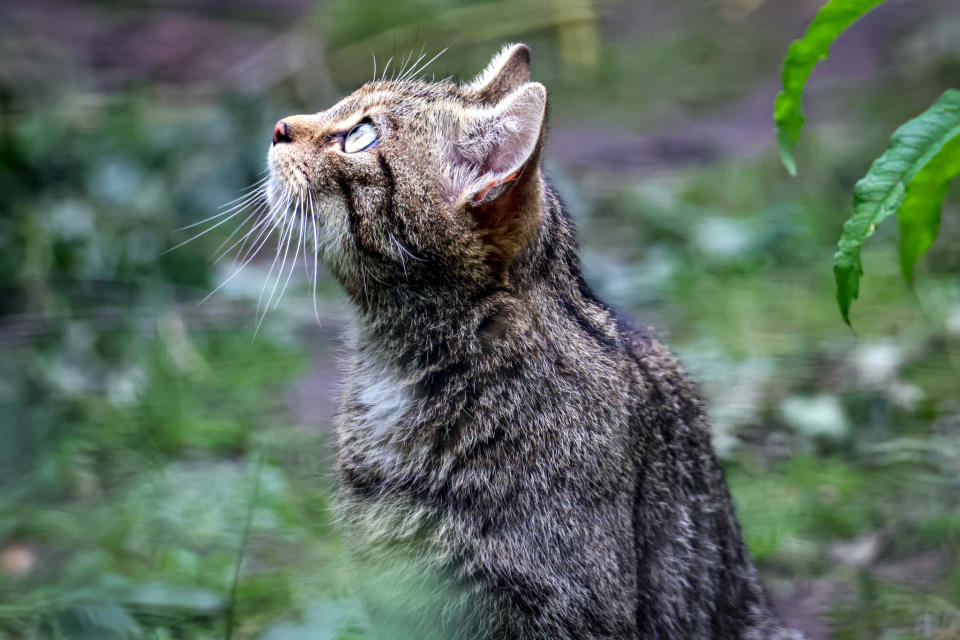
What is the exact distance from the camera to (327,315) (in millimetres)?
5922

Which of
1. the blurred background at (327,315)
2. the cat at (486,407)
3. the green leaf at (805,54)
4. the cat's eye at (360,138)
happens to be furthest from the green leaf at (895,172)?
the blurred background at (327,315)

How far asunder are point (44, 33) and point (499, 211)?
7826mm

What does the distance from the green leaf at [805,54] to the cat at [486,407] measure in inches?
27.7

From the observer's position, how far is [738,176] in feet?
24.7

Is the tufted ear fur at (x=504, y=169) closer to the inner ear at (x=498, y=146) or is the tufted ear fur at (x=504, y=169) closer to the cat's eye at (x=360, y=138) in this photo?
the inner ear at (x=498, y=146)

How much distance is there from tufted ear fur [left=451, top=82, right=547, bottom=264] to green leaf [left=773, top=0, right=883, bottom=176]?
0.70 metres

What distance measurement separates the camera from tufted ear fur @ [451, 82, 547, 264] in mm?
2867

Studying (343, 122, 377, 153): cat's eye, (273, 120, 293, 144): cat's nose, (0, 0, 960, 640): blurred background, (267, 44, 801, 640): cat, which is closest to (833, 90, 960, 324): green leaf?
(267, 44, 801, 640): cat

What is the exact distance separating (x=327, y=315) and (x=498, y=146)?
308 cm

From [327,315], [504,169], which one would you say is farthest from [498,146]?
[327,315]

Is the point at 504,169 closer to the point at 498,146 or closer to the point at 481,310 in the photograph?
the point at 498,146

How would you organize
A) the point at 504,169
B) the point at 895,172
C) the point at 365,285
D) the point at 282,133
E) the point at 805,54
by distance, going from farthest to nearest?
the point at 282,133 < the point at 365,285 < the point at 504,169 < the point at 805,54 < the point at 895,172

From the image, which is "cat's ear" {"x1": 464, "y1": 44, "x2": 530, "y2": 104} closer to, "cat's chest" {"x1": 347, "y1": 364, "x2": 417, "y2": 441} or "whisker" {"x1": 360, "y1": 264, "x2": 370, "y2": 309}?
"whisker" {"x1": 360, "y1": 264, "x2": 370, "y2": 309}

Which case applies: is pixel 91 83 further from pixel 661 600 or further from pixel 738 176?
pixel 661 600
